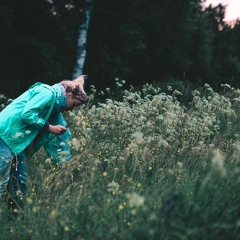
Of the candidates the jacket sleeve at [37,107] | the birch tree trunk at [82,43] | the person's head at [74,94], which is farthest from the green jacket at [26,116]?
the birch tree trunk at [82,43]

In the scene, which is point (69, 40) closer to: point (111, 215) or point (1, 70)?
point (1, 70)

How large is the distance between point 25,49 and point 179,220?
17513mm

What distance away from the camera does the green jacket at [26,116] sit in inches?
156

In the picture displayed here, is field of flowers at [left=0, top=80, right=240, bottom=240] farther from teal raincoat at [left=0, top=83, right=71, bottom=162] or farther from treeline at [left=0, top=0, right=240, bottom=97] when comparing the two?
treeline at [left=0, top=0, right=240, bottom=97]

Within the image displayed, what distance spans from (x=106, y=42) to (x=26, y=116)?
1884 centimetres

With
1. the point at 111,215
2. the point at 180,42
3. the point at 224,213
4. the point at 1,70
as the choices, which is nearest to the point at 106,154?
the point at 111,215

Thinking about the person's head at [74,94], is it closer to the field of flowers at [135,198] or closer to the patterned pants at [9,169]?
the field of flowers at [135,198]

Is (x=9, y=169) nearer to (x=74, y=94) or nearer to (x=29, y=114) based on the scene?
(x=29, y=114)

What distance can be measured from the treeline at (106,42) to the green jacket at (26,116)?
12.7 m

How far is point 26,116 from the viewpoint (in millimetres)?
3936

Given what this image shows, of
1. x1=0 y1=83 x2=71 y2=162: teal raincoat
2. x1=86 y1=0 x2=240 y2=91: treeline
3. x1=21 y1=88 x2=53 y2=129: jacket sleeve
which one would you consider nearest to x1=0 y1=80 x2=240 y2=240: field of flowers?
x1=0 y1=83 x2=71 y2=162: teal raincoat

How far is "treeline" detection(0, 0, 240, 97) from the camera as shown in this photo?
19.1 m

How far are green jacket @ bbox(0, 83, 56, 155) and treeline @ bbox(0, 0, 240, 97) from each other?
12.7 metres

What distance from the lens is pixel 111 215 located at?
3189mm
